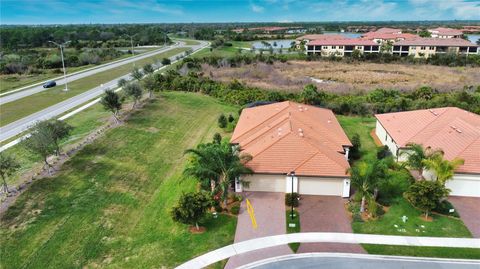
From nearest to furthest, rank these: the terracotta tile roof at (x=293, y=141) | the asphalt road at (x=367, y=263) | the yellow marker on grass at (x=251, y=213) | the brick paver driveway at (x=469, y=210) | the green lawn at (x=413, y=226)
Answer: the asphalt road at (x=367, y=263) → the green lawn at (x=413, y=226) → the brick paver driveway at (x=469, y=210) → the yellow marker on grass at (x=251, y=213) → the terracotta tile roof at (x=293, y=141)

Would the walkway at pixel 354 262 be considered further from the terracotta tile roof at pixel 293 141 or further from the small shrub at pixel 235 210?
the terracotta tile roof at pixel 293 141

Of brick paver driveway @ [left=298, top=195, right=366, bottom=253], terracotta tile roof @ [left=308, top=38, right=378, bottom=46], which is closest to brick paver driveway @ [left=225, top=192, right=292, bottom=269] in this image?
brick paver driveway @ [left=298, top=195, right=366, bottom=253]

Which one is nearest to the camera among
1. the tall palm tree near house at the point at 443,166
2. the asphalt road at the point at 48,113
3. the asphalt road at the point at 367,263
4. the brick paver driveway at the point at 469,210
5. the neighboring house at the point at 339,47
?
the asphalt road at the point at 367,263

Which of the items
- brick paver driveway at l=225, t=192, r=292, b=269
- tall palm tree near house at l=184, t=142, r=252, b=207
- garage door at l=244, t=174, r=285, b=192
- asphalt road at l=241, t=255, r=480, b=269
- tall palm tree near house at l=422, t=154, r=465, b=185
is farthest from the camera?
garage door at l=244, t=174, r=285, b=192

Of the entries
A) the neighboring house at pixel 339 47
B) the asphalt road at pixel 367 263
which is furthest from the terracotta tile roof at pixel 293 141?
the neighboring house at pixel 339 47

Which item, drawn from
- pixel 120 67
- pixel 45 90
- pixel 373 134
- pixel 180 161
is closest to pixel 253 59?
pixel 120 67

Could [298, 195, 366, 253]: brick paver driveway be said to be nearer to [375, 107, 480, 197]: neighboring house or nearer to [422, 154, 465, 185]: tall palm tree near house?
[422, 154, 465, 185]: tall palm tree near house

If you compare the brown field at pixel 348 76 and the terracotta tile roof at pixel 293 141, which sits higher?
the brown field at pixel 348 76
